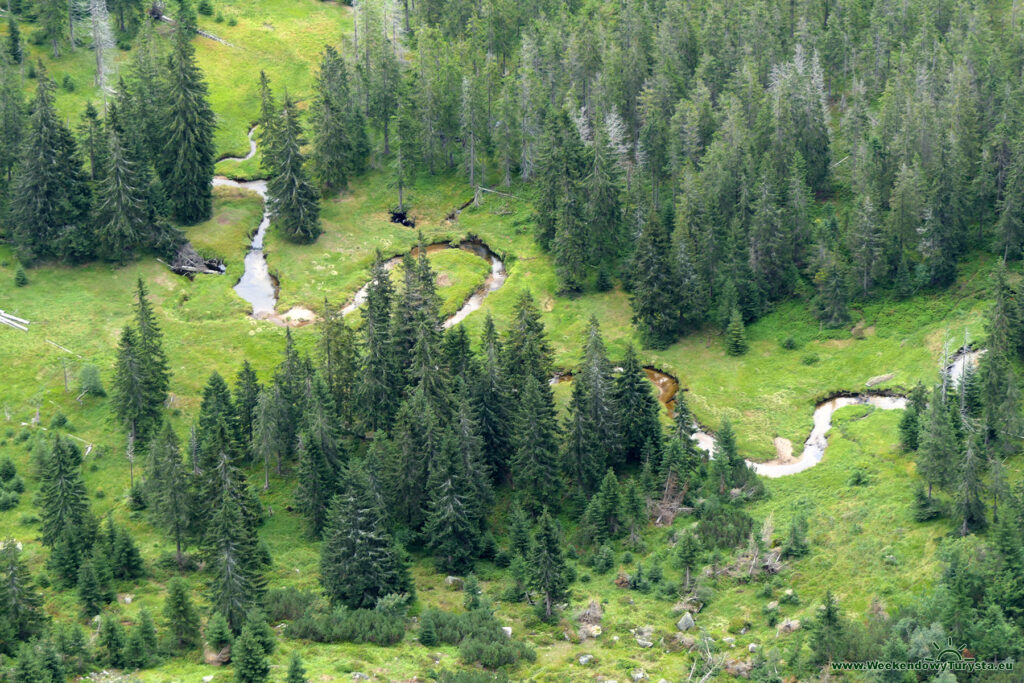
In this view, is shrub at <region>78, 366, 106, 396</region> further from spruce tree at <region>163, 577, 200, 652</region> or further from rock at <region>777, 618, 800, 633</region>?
rock at <region>777, 618, 800, 633</region>

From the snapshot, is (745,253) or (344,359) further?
(745,253)

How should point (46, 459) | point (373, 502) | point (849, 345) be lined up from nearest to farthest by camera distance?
point (373, 502), point (46, 459), point (849, 345)

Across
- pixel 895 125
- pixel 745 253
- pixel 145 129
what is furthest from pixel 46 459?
pixel 895 125

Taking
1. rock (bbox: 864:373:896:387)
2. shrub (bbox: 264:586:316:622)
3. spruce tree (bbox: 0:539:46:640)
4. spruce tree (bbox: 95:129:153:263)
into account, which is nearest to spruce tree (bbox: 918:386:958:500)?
rock (bbox: 864:373:896:387)

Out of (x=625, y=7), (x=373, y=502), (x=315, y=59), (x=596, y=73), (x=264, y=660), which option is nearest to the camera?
(x=264, y=660)

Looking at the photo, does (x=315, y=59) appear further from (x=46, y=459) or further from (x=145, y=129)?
(x=46, y=459)

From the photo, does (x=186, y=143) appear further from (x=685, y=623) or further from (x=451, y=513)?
(x=685, y=623)
